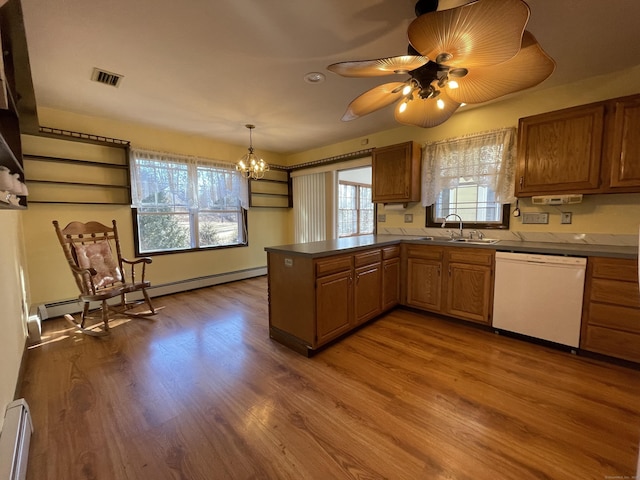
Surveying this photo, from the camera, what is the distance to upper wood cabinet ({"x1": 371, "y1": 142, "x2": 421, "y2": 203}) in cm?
352

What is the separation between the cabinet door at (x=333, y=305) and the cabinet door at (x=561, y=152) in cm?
203

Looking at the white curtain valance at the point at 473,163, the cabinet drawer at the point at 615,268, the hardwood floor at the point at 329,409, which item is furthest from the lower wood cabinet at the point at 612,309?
the white curtain valance at the point at 473,163

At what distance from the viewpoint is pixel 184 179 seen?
4.22m

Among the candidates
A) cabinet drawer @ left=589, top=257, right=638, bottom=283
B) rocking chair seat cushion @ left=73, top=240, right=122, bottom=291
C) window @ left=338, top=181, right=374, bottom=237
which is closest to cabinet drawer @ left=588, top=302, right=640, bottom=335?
cabinet drawer @ left=589, top=257, right=638, bottom=283

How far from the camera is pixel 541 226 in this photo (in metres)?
2.90

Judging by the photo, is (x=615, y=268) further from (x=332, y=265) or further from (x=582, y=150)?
(x=332, y=265)

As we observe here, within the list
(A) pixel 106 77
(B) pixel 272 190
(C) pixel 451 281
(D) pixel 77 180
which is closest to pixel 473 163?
(C) pixel 451 281

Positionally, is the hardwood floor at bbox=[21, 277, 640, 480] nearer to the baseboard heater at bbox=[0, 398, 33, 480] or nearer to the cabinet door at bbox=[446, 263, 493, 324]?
the baseboard heater at bbox=[0, 398, 33, 480]

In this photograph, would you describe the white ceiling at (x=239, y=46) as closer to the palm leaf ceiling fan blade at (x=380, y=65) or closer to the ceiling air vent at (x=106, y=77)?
the ceiling air vent at (x=106, y=77)

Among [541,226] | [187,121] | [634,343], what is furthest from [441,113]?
[187,121]

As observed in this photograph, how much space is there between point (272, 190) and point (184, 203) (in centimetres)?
171

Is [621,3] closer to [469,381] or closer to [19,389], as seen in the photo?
[469,381]

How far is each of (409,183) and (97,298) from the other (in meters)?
3.75

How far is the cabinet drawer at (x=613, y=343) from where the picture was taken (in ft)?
6.89
